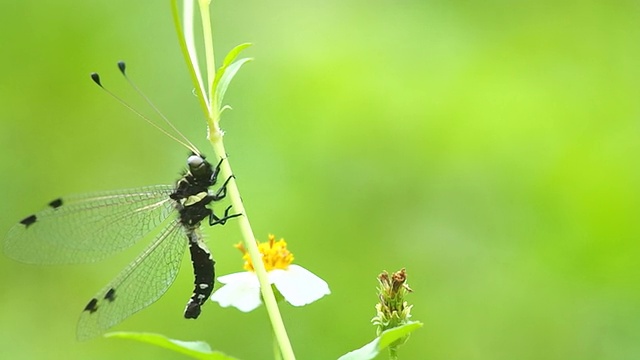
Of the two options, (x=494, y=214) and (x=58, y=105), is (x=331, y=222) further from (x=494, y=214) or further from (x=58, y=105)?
(x=58, y=105)

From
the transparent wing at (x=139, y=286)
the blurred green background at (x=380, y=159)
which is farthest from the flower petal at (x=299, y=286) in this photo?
the blurred green background at (x=380, y=159)

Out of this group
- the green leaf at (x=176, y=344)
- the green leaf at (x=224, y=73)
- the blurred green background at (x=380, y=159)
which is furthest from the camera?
the blurred green background at (x=380, y=159)

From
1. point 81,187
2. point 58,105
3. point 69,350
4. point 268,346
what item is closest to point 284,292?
point 268,346

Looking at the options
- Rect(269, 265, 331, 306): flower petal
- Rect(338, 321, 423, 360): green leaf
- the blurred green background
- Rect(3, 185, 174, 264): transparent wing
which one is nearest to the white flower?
Rect(269, 265, 331, 306): flower petal

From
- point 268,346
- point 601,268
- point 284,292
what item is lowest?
point 284,292

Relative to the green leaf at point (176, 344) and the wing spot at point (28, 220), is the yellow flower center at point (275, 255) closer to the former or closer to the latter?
the green leaf at point (176, 344)

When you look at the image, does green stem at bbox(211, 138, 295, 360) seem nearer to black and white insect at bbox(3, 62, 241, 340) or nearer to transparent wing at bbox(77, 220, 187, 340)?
black and white insect at bbox(3, 62, 241, 340)

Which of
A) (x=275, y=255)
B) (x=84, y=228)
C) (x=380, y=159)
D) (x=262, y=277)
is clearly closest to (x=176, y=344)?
(x=262, y=277)
